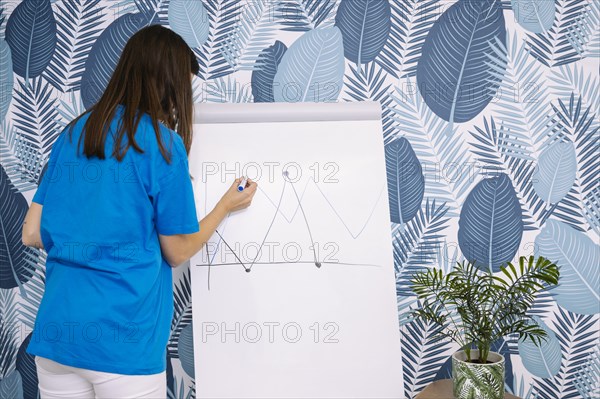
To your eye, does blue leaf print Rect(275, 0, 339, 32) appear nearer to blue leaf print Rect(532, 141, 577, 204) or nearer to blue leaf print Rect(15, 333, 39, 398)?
blue leaf print Rect(532, 141, 577, 204)

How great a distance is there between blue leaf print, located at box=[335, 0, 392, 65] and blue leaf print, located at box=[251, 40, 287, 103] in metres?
0.21

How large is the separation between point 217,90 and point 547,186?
3.74 feet

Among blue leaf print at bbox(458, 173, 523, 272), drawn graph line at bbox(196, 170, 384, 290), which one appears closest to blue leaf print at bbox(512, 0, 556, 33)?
blue leaf print at bbox(458, 173, 523, 272)

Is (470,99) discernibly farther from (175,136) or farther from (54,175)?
(54,175)

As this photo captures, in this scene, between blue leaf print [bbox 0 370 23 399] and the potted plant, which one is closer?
the potted plant

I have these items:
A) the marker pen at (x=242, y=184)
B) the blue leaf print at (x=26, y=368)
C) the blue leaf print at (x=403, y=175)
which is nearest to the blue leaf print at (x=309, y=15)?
the blue leaf print at (x=403, y=175)

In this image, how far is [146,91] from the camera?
4.09 ft

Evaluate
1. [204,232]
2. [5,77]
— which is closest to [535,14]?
[204,232]

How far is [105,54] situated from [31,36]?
26 cm

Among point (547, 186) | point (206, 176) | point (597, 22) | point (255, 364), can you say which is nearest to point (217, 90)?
point (206, 176)

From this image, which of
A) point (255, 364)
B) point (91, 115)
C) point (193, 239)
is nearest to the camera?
point (91, 115)

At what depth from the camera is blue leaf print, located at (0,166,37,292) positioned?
80.0 inches

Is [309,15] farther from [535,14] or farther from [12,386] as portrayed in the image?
[12,386]

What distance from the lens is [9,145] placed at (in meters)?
2.03
